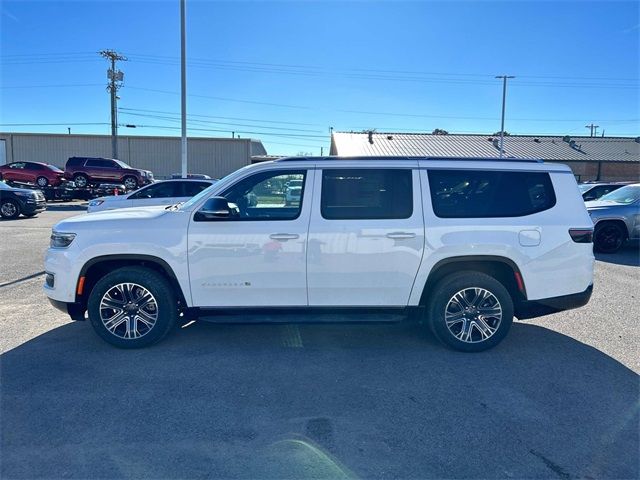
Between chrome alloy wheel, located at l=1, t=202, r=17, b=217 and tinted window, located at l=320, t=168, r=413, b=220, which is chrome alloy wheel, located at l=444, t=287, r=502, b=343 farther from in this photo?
chrome alloy wheel, located at l=1, t=202, r=17, b=217

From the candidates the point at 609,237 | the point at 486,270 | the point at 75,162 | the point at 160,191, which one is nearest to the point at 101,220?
the point at 486,270

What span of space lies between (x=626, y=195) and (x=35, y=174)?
27488mm

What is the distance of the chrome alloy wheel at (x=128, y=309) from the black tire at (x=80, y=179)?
953 inches

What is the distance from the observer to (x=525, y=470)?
2.54 metres

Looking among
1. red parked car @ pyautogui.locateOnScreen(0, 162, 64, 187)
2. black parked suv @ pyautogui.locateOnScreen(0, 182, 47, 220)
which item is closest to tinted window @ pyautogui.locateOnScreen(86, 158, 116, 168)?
red parked car @ pyautogui.locateOnScreen(0, 162, 64, 187)

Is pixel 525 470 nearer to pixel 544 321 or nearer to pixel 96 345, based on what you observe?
pixel 544 321

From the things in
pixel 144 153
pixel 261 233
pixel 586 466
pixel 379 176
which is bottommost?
pixel 586 466

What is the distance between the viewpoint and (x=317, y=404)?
10.6 feet

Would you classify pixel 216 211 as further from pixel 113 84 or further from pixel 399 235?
pixel 113 84

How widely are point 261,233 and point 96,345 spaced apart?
213 centimetres

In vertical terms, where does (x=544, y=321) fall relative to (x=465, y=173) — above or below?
below

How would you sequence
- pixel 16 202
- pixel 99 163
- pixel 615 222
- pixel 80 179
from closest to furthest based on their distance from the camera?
pixel 615 222 < pixel 16 202 < pixel 80 179 < pixel 99 163

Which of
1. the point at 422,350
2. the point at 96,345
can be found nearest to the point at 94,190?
the point at 96,345

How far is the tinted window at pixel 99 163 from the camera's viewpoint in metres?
24.9
